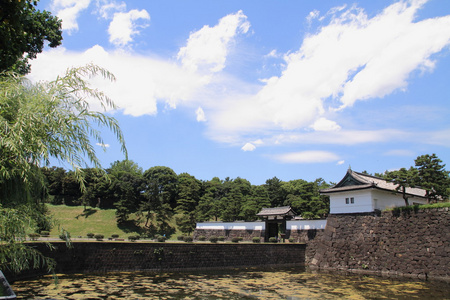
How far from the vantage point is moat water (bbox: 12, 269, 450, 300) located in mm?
9805

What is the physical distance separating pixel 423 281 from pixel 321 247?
7210mm

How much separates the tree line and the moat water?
9.77 metres

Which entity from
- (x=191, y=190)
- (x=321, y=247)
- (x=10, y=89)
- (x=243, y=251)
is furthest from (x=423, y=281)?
(x=191, y=190)

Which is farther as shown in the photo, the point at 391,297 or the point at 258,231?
the point at 258,231

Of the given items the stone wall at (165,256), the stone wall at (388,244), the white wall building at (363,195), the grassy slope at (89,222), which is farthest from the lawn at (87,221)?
the white wall building at (363,195)

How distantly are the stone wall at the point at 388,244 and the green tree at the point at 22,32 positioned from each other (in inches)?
775

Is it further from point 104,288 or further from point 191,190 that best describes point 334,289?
point 191,190

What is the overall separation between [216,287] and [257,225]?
14359 mm

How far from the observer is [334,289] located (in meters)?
12.1

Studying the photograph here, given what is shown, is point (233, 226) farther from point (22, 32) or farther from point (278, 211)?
point (22, 32)

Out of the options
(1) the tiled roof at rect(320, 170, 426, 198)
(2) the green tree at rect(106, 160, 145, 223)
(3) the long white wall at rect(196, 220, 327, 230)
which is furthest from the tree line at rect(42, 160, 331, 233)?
(1) the tiled roof at rect(320, 170, 426, 198)

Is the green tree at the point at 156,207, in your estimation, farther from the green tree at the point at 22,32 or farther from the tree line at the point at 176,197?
the green tree at the point at 22,32

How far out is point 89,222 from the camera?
3691cm

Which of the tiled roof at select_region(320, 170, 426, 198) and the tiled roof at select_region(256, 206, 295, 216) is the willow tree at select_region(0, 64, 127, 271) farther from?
the tiled roof at select_region(256, 206, 295, 216)
